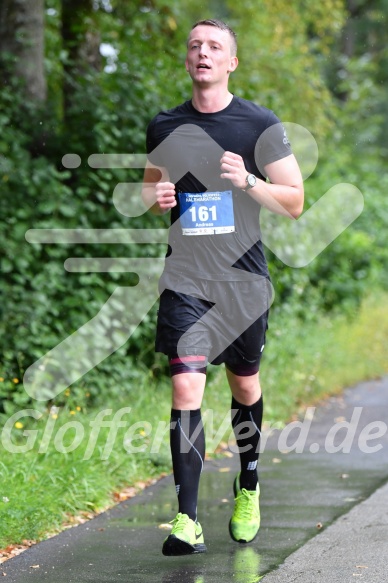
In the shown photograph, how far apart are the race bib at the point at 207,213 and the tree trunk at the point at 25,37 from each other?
16.9 feet

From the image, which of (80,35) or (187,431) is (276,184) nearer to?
(187,431)

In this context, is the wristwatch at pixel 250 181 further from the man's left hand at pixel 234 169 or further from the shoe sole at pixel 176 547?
the shoe sole at pixel 176 547

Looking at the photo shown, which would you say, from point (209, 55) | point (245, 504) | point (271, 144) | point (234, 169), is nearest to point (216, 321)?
point (234, 169)

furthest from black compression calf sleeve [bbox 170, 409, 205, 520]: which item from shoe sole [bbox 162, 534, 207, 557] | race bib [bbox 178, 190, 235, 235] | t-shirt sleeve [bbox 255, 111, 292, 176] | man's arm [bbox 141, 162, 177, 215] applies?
t-shirt sleeve [bbox 255, 111, 292, 176]

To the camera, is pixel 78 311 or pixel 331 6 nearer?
pixel 78 311

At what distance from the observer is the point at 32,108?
9383 mm

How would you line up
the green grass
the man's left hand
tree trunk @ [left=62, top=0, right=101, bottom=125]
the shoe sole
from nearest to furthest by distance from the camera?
the shoe sole → the man's left hand → the green grass → tree trunk @ [left=62, top=0, right=101, bottom=125]

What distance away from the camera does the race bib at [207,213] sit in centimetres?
469

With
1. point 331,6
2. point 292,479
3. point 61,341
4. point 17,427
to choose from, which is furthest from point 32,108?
point 331,6

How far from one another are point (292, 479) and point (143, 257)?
115 inches

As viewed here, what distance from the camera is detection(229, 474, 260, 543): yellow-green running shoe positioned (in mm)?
4922

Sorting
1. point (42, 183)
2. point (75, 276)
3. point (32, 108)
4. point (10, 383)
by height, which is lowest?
point (10, 383)

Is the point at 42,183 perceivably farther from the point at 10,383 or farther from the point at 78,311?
the point at 10,383

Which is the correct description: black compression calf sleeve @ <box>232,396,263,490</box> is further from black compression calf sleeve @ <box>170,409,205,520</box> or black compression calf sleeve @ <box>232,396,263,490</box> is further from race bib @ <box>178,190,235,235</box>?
race bib @ <box>178,190,235,235</box>
